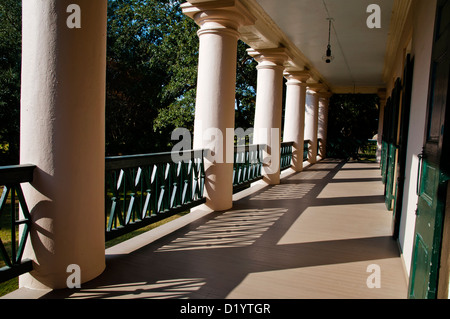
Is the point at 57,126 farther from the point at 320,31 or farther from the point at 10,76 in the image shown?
the point at 10,76

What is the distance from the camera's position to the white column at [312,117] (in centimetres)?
1706

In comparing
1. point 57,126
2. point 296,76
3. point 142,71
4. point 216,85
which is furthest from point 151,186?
point 142,71

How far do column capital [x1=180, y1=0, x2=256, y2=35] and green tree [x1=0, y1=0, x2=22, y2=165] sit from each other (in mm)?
11963

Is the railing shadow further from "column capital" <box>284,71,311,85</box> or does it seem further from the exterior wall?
"column capital" <box>284,71,311,85</box>

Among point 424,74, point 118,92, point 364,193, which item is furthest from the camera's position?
point 118,92

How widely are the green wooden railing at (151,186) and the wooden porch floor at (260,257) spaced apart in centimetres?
29

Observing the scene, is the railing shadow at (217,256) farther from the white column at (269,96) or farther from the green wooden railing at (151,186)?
the white column at (269,96)

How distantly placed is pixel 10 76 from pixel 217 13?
12670 millimetres

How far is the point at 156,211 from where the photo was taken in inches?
227

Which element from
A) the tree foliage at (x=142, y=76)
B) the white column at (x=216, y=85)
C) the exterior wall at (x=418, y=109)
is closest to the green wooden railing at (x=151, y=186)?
the white column at (x=216, y=85)

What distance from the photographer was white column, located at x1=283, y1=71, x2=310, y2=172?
523 inches
